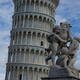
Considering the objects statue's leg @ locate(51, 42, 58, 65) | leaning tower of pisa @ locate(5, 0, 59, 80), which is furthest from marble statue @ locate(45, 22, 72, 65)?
leaning tower of pisa @ locate(5, 0, 59, 80)

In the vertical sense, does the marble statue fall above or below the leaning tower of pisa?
below

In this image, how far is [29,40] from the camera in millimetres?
57125

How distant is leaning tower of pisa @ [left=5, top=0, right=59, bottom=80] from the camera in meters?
55.3

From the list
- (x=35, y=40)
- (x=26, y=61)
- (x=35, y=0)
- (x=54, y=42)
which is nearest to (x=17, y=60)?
(x=26, y=61)

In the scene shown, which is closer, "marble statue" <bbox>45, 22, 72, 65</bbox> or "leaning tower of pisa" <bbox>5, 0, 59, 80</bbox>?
"marble statue" <bbox>45, 22, 72, 65</bbox>

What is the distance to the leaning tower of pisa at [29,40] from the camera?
55281mm

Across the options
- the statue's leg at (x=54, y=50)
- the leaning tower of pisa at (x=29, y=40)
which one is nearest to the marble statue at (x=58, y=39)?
the statue's leg at (x=54, y=50)

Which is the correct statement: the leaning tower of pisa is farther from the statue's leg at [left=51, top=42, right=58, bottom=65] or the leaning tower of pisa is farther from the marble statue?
the statue's leg at [left=51, top=42, right=58, bottom=65]

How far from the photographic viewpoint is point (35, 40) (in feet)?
187

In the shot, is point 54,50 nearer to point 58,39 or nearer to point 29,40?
point 58,39

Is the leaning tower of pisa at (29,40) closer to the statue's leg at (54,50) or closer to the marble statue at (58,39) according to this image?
the marble statue at (58,39)

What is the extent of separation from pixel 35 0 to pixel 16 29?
8.16 m

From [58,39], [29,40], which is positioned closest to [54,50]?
[58,39]

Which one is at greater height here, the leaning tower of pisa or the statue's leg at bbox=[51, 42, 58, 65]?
the leaning tower of pisa
